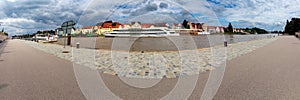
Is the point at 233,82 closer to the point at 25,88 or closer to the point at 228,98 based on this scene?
the point at 228,98

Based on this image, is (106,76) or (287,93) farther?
(106,76)

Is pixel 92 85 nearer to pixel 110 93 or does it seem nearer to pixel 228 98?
pixel 110 93

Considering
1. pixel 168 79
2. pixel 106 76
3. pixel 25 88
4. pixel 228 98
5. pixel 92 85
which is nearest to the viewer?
pixel 228 98

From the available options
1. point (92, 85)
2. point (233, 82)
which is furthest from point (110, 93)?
point (233, 82)

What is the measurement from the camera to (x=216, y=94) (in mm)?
4145

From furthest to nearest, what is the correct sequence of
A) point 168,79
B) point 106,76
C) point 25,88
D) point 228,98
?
point 106,76, point 168,79, point 25,88, point 228,98

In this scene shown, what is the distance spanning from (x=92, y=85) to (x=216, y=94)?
2.81 meters

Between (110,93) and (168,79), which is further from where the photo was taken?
(168,79)

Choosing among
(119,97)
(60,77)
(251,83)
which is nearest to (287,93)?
(251,83)

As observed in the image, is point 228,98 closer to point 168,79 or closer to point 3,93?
point 168,79

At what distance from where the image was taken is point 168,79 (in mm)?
5594

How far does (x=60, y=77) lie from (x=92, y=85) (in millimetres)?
1437

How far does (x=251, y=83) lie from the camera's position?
5012 mm

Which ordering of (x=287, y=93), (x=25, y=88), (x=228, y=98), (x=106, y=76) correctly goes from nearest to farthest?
(x=228, y=98) < (x=287, y=93) < (x=25, y=88) < (x=106, y=76)
